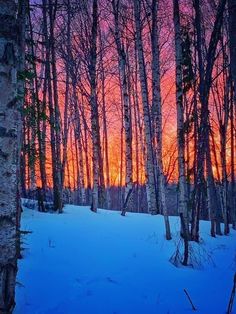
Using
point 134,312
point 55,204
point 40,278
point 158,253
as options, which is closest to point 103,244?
point 158,253

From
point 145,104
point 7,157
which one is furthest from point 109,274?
point 145,104

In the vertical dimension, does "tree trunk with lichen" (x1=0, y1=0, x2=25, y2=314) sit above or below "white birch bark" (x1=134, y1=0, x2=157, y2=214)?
below

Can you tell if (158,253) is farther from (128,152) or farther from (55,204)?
(128,152)

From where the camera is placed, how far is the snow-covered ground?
4.34 metres

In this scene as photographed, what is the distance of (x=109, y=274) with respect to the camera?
5.25 m

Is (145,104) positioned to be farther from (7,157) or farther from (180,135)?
(7,157)

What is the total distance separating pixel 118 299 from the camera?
4.55 meters

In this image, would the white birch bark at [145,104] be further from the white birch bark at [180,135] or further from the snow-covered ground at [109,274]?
the snow-covered ground at [109,274]

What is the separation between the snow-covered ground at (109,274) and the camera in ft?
14.2

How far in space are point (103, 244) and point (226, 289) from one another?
7.70 feet

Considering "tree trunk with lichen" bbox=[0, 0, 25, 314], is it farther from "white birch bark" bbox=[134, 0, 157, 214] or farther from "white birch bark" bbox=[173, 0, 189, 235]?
"white birch bark" bbox=[134, 0, 157, 214]

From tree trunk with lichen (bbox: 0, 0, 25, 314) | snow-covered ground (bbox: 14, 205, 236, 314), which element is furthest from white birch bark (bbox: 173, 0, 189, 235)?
tree trunk with lichen (bbox: 0, 0, 25, 314)

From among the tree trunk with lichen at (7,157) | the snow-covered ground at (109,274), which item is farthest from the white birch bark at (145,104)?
the tree trunk with lichen at (7,157)

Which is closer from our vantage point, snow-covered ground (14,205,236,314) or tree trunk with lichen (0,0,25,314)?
tree trunk with lichen (0,0,25,314)
